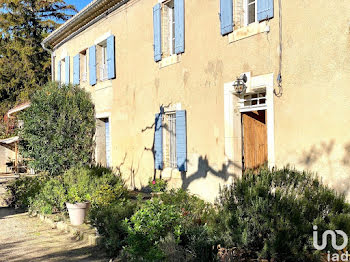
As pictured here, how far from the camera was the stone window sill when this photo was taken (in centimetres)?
651

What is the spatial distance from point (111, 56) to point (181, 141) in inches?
170

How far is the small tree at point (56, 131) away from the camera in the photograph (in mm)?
11062

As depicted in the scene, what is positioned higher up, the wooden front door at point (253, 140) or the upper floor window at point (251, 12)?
the upper floor window at point (251, 12)

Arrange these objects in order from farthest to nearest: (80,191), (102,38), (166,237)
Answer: (102,38), (80,191), (166,237)

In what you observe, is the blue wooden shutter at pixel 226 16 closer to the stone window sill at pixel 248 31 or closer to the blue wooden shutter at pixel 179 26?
the stone window sill at pixel 248 31

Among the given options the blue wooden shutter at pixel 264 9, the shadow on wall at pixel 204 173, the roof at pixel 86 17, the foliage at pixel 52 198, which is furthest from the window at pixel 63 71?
the blue wooden shutter at pixel 264 9

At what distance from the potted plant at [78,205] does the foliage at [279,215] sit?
10.4ft

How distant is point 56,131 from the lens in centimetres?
1123

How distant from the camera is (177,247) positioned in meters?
4.50

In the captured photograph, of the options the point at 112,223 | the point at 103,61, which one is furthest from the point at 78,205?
the point at 103,61

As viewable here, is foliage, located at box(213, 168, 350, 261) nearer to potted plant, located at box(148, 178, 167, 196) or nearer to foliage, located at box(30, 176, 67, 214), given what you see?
potted plant, located at box(148, 178, 167, 196)

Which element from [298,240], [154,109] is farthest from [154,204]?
[154,109]

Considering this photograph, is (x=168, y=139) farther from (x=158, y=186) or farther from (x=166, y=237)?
(x=166, y=237)

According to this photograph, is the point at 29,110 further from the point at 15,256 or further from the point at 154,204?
the point at 154,204
